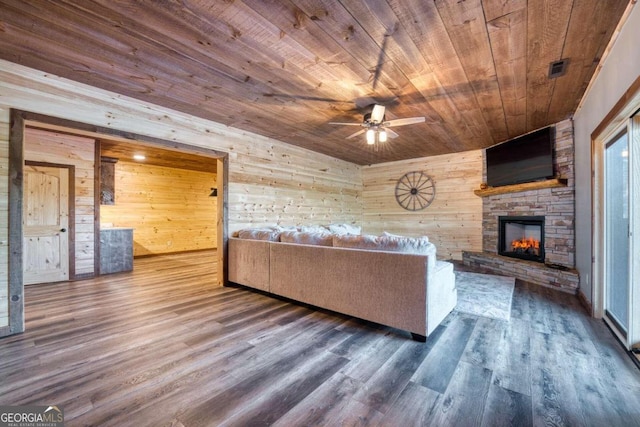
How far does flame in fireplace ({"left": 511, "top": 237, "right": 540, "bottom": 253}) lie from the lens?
485 centimetres

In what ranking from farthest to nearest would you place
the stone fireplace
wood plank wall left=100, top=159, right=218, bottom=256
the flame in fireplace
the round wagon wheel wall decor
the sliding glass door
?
wood plank wall left=100, top=159, right=218, bottom=256 → the round wagon wheel wall decor → the flame in fireplace → the stone fireplace → the sliding glass door

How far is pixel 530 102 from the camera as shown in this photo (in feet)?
11.4

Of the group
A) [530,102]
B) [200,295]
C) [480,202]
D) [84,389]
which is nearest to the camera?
[84,389]

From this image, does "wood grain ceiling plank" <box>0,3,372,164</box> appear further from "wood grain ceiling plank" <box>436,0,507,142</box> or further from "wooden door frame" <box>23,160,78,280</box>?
"wooden door frame" <box>23,160,78,280</box>

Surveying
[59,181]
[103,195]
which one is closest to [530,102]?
[59,181]

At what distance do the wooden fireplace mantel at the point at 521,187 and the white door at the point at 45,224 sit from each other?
26.0ft

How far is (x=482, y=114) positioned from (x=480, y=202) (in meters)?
2.71

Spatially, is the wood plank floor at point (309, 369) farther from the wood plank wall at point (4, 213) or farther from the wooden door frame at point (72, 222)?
the wooden door frame at point (72, 222)

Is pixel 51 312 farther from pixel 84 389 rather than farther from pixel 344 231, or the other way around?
pixel 344 231

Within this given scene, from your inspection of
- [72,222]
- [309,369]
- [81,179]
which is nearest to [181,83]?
[309,369]

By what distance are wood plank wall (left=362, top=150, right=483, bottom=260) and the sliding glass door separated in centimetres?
320

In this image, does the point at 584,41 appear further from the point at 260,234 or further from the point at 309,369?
the point at 260,234

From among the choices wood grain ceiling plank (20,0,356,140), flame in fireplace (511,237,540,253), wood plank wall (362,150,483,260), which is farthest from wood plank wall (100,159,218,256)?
flame in fireplace (511,237,540,253)

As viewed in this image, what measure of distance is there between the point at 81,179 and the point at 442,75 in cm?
599
